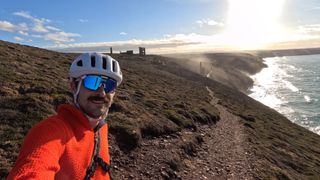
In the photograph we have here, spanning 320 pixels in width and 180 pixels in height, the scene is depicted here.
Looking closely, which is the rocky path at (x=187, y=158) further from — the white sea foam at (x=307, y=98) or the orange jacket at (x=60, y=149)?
the white sea foam at (x=307, y=98)

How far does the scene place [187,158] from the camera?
17906 millimetres

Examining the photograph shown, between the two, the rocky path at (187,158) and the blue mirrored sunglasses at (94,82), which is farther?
the rocky path at (187,158)

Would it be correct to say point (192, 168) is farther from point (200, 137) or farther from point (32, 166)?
point (32, 166)

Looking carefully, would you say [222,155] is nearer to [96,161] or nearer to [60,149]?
[96,161]

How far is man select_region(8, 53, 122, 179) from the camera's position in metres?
3.14

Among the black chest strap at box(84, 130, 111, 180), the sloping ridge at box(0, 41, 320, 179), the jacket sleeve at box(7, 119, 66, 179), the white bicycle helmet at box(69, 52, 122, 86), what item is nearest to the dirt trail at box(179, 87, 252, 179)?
the sloping ridge at box(0, 41, 320, 179)

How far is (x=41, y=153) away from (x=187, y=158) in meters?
15.2

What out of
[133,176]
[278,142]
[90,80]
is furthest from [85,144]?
[278,142]

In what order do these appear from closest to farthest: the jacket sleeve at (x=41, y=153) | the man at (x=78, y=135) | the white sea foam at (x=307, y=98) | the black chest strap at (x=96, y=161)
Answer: the jacket sleeve at (x=41, y=153) < the man at (x=78, y=135) < the black chest strap at (x=96, y=161) < the white sea foam at (x=307, y=98)

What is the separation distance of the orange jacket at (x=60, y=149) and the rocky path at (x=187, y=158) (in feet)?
31.6

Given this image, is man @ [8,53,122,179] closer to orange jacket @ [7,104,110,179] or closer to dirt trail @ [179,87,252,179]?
orange jacket @ [7,104,110,179]

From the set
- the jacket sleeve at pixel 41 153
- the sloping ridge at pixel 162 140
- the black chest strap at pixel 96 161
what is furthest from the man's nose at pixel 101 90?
the sloping ridge at pixel 162 140

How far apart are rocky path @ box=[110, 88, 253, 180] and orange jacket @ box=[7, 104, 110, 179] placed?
9.63 m

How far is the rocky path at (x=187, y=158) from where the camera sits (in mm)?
14594
